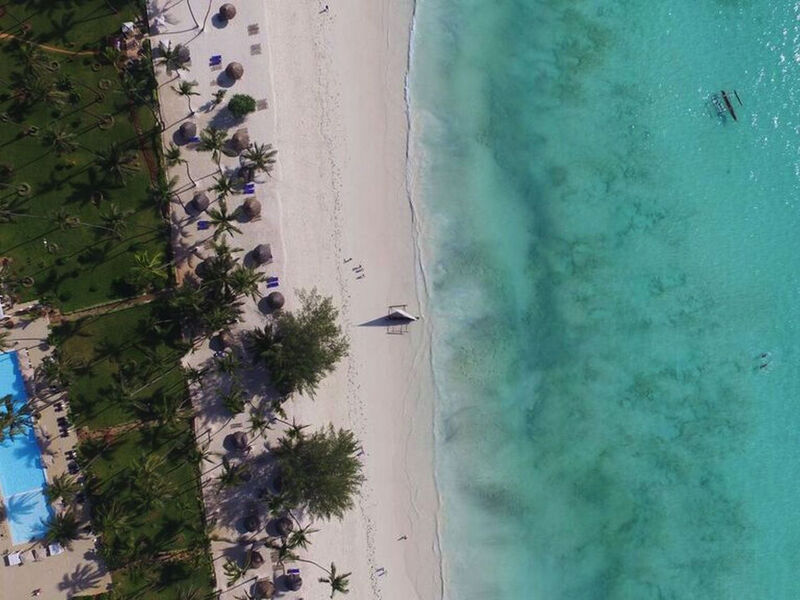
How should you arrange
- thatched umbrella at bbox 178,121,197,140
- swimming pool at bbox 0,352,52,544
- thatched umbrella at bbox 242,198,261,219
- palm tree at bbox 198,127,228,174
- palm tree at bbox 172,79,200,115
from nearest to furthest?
palm tree at bbox 198,127,228,174 → palm tree at bbox 172,79,200,115 → swimming pool at bbox 0,352,52,544 → thatched umbrella at bbox 242,198,261,219 → thatched umbrella at bbox 178,121,197,140

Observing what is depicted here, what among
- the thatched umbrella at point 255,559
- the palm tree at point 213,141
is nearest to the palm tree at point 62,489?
the thatched umbrella at point 255,559

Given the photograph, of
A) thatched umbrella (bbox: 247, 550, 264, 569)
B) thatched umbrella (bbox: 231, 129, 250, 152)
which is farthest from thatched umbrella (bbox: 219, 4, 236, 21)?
thatched umbrella (bbox: 247, 550, 264, 569)

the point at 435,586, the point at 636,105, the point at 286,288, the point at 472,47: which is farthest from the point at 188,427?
the point at 636,105

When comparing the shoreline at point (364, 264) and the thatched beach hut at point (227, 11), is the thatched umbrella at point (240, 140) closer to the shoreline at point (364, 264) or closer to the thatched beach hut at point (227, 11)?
the shoreline at point (364, 264)

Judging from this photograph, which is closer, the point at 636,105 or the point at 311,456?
the point at 311,456

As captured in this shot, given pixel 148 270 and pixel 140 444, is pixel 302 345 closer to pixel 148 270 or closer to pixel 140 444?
pixel 148 270

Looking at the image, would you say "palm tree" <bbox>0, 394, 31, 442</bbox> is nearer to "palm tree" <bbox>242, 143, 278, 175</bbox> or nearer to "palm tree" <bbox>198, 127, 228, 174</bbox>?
"palm tree" <bbox>198, 127, 228, 174</bbox>

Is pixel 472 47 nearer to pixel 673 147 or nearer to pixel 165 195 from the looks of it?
pixel 673 147
